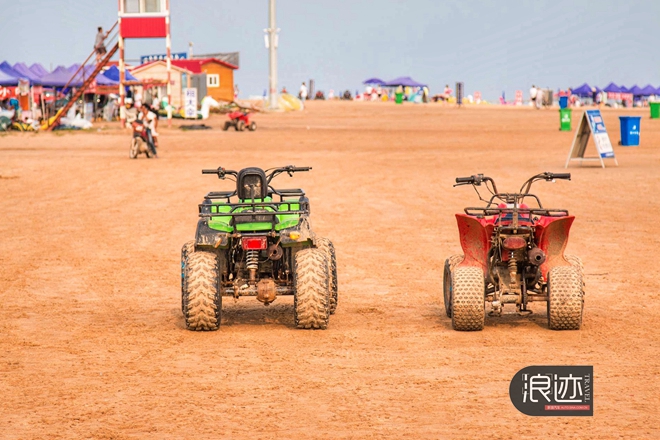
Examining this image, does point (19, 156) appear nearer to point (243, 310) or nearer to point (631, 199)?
point (631, 199)

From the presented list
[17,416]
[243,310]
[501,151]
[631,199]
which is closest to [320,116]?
[501,151]

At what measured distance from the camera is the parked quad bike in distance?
29.5 meters

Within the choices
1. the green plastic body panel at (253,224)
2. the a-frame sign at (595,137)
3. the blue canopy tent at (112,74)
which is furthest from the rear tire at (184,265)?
the blue canopy tent at (112,74)

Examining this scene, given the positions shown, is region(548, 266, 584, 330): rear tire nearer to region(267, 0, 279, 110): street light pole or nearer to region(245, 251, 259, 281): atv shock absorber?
region(245, 251, 259, 281): atv shock absorber

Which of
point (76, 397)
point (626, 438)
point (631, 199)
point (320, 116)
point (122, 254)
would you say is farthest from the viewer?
point (320, 116)

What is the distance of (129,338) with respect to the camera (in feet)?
30.1

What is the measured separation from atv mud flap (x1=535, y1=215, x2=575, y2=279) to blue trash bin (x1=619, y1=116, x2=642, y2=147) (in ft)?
85.5

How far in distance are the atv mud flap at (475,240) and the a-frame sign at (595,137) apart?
17538mm

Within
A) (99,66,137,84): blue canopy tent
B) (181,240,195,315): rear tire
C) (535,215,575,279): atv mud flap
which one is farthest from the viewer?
(99,66,137,84): blue canopy tent

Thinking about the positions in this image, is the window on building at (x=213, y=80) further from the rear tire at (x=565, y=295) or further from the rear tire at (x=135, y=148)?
the rear tire at (x=565, y=295)

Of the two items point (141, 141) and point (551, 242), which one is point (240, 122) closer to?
point (141, 141)

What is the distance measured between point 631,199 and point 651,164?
778cm

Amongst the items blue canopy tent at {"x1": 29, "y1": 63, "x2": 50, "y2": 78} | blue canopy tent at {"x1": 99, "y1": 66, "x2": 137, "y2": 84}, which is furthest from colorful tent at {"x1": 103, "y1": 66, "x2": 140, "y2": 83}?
blue canopy tent at {"x1": 29, "y1": 63, "x2": 50, "y2": 78}

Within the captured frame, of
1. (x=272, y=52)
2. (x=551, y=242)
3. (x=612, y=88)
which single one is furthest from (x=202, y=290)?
(x=612, y=88)
